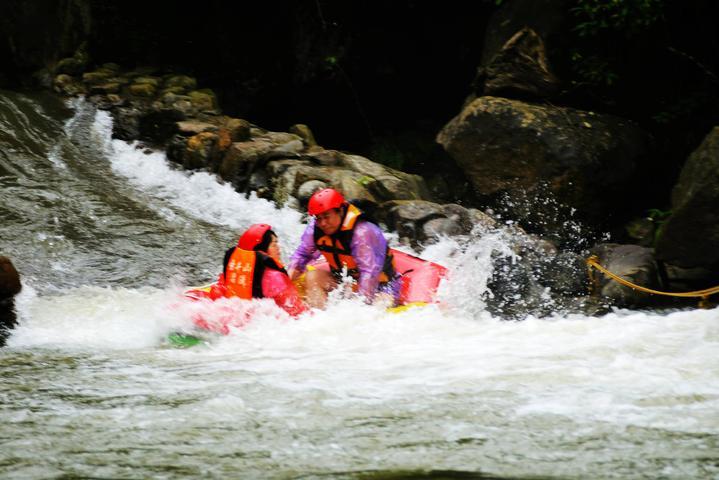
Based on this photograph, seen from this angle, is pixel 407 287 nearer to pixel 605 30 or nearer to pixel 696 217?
pixel 696 217

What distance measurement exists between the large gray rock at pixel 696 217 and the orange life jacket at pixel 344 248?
2.40m

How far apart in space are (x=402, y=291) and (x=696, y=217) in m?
2.48

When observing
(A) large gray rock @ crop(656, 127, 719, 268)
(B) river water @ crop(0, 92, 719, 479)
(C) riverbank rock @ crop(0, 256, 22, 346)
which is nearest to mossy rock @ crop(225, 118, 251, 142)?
(B) river water @ crop(0, 92, 719, 479)

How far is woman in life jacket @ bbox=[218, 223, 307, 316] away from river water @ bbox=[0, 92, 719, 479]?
4.4 inches

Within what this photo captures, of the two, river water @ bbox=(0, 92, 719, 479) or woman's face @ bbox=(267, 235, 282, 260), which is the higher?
woman's face @ bbox=(267, 235, 282, 260)

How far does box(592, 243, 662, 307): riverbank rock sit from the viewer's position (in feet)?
21.3

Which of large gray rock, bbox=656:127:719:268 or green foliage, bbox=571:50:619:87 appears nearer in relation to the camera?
large gray rock, bbox=656:127:719:268

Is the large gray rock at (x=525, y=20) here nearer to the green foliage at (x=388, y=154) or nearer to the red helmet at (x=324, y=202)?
the green foliage at (x=388, y=154)

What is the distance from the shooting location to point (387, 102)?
13.5 m

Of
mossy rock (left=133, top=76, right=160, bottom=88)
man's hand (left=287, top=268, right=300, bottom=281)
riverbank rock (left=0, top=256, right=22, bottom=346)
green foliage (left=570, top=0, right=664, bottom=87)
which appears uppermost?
green foliage (left=570, top=0, right=664, bottom=87)

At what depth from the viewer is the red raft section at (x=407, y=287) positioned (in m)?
5.16

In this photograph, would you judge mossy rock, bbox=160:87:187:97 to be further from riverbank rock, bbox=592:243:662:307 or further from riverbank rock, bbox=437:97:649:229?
riverbank rock, bbox=592:243:662:307

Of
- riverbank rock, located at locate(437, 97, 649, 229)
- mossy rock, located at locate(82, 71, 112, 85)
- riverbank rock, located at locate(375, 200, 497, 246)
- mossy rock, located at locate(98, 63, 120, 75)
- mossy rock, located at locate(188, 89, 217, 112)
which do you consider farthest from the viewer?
mossy rock, located at locate(98, 63, 120, 75)

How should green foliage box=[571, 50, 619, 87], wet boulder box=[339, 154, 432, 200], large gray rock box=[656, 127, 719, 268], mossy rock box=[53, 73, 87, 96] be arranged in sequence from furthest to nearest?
mossy rock box=[53, 73, 87, 96] < green foliage box=[571, 50, 619, 87] < wet boulder box=[339, 154, 432, 200] < large gray rock box=[656, 127, 719, 268]
